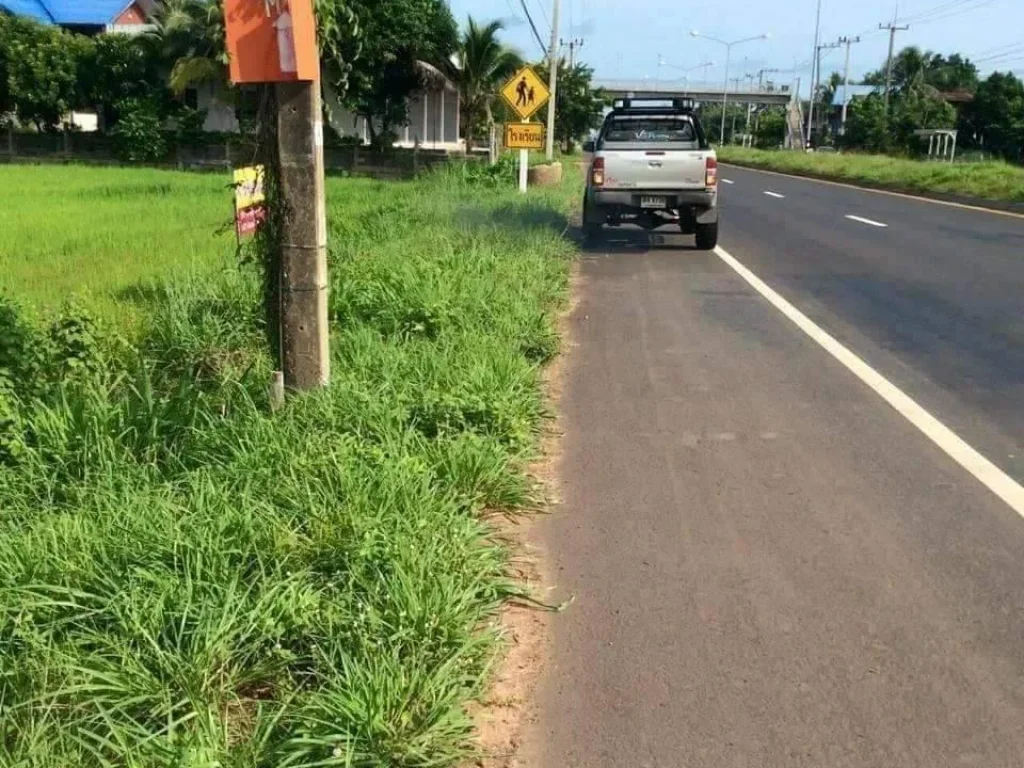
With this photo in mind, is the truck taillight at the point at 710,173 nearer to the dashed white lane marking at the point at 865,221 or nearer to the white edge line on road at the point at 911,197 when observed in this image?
the dashed white lane marking at the point at 865,221

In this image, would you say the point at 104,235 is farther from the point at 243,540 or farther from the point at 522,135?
the point at 243,540

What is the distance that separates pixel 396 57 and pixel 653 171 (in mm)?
21291

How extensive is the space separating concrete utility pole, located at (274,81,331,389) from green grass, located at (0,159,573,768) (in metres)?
0.21

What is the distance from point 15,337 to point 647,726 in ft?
14.7

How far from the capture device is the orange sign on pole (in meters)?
4.95

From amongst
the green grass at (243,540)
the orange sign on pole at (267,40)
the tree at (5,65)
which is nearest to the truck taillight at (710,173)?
the green grass at (243,540)

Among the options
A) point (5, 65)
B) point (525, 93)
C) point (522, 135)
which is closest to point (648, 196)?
point (522, 135)

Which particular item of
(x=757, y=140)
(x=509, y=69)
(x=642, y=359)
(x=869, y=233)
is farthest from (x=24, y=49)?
(x=757, y=140)

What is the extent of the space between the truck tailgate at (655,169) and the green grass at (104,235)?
17.2 ft

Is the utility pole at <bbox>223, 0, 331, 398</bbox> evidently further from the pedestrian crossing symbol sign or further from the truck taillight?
the pedestrian crossing symbol sign

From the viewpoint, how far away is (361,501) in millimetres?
4293

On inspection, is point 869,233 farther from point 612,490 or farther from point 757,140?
point 757,140

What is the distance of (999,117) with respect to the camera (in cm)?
7662

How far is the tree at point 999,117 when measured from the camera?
74875mm
